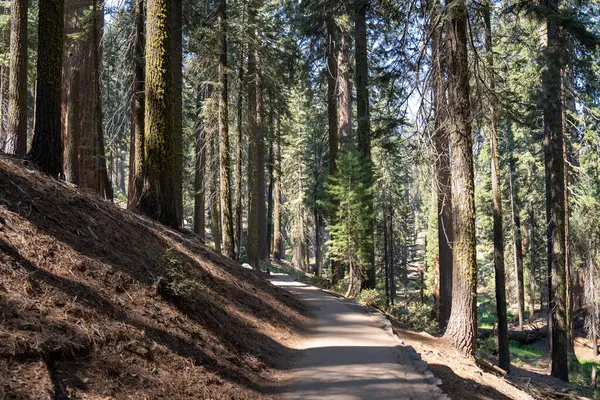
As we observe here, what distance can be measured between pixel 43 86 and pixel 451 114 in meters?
7.12

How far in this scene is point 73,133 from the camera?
1121cm

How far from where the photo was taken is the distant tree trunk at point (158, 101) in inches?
354

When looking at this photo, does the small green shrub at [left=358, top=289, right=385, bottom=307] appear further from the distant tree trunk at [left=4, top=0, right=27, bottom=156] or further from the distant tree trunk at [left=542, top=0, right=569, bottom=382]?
the distant tree trunk at [left=4, top=0, right=27, bottom=156]

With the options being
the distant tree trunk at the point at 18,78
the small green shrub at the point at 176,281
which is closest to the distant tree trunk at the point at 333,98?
the distant tree trunk at the point at 18,78

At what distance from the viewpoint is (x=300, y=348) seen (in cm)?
768

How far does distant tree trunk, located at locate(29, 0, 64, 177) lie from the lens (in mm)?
6852

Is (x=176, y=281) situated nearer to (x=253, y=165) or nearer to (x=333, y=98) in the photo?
(x=333, y=98)

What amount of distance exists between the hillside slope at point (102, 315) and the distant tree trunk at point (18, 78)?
15.5 feet

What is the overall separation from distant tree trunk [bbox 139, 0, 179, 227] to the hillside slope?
1509 mm

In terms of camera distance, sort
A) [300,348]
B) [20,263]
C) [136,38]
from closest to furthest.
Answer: [20,263]
[300,348]
[136,38]

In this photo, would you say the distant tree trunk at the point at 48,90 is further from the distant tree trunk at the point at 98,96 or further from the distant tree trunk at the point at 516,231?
the distant tree trunk at the point at 516,231

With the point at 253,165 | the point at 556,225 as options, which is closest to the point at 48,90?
the point at 253,165

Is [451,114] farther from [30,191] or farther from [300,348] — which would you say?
[30,191]

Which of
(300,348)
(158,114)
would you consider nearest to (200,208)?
(158,114)
